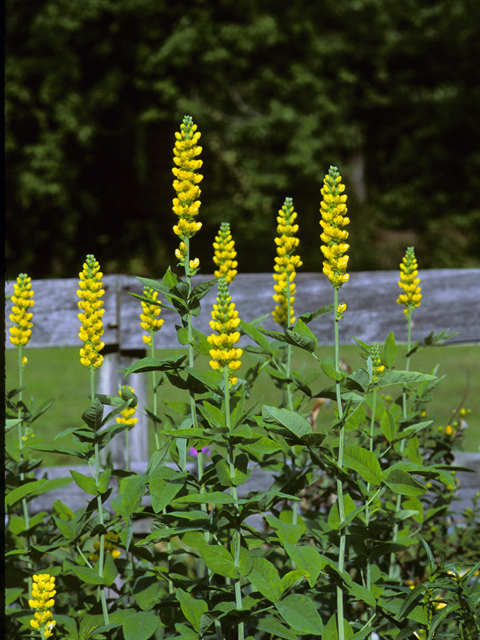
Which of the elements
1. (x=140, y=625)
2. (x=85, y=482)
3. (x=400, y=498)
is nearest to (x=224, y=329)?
(x=85, y=482)

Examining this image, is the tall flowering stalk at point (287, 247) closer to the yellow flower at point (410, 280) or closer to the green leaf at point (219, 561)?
the yellow flower at point (410, 280)

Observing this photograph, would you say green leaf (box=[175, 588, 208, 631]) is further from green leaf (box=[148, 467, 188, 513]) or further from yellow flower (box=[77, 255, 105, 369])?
yellow flower (box=[77, 255, 105, 369])

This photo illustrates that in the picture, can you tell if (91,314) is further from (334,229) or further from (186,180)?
(334,229)

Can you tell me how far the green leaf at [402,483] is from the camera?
1.15 m

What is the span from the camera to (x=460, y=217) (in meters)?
18.3

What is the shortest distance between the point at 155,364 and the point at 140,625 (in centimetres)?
49

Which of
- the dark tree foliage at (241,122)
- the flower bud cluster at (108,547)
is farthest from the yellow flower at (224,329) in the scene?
the dark tree foliage at (241,122)

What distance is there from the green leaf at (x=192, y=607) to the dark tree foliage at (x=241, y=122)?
14311 millimetres

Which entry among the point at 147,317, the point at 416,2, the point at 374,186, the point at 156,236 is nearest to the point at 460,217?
the point at 374,186

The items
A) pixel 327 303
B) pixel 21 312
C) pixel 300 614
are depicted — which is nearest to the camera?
pixel 300 614

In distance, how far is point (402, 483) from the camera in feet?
3.82

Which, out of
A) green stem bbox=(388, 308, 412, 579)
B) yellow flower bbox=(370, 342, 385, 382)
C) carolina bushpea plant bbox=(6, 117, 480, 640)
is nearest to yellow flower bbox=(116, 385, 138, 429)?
carolina bushpea plant bbox=(6, 117, 480, 640)

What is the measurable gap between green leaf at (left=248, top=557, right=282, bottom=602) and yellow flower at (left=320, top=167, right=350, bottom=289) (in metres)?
0.51

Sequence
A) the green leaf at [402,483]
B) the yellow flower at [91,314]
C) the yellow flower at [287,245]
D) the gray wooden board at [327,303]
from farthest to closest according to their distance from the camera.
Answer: the gray wooden board at [327,303] < the yellow flower at [287,245] < the yellow flower at [91,314] < the green leaf at [402,483]
